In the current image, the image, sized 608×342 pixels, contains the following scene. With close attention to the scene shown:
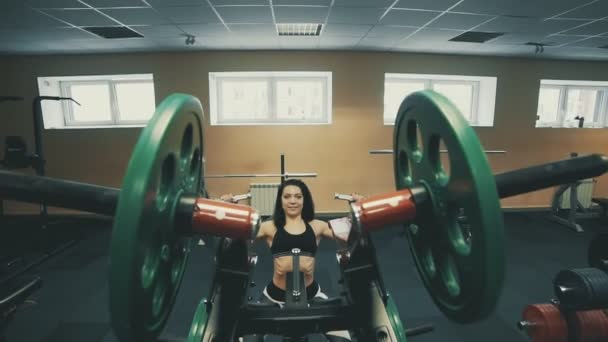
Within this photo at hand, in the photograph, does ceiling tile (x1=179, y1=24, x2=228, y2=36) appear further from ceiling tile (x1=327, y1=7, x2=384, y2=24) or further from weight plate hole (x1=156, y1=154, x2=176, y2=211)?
weight plate hole (x1=156, y1=154, x2=176, y2=211)

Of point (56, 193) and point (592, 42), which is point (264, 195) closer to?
point (56, 193)

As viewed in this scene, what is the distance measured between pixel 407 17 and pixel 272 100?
Result: 2009 millimetres

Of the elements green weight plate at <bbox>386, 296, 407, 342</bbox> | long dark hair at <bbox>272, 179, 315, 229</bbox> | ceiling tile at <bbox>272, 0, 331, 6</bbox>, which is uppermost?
ceiling tile at <bbox>272, 0, 331, 6</bbox>

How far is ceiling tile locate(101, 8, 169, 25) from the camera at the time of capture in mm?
2336

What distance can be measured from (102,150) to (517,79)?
19.2ft

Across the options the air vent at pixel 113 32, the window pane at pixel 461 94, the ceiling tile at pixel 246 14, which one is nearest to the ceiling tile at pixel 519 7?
the ceiling tile at pixel 246 14

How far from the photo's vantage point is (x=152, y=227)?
0.48 metres

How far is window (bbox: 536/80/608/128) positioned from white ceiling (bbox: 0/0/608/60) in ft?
Answer: 2.62

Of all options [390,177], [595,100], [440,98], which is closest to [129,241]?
[440,98]

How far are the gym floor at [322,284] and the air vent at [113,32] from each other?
7.47 feet

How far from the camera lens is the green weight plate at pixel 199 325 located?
93 cm

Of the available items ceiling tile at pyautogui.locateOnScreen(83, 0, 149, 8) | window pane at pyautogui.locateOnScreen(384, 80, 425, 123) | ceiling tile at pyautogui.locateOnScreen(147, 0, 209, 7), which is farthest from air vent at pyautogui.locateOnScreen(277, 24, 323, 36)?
window pane at pyautogui.locateOnScreen(384, 80, 425, 123)

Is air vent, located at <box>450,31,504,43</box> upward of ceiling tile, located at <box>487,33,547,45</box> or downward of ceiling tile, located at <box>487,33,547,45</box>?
upward

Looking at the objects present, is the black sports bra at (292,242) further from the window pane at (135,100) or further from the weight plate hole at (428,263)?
the window pane at (135,100)
